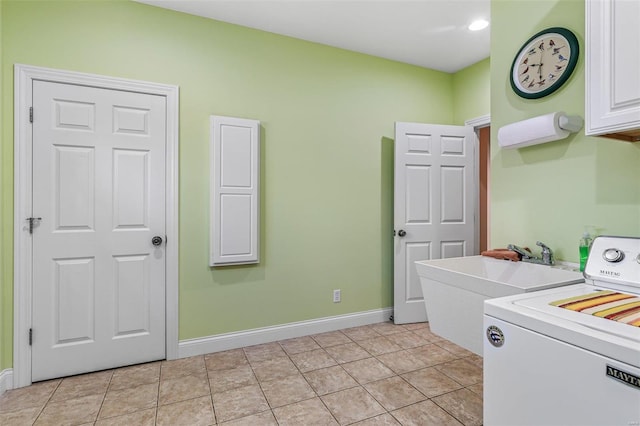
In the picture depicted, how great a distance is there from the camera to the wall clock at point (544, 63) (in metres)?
1.64

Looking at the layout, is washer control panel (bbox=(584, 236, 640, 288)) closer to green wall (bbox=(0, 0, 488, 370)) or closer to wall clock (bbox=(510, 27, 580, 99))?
wall clock (bbox=(510, 27, 580, 99))

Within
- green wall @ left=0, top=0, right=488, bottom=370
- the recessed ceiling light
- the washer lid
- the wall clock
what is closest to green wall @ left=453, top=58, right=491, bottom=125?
green wall @ left=0, top=0, right=488, bottom=370

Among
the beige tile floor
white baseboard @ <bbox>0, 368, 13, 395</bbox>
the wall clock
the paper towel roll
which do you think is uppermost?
the wall clock

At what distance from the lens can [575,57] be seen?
1.61 m

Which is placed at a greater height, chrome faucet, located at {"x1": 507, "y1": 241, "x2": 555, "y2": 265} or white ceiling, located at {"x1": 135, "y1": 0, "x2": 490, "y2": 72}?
white ceiling, located at {"x1": 135, "y1": 0, "x2": 490, "y2": 72}

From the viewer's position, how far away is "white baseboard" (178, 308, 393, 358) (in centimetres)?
260

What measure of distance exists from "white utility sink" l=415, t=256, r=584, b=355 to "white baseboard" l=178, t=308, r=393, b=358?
1596mm

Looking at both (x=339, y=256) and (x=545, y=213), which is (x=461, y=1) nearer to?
(x=545, y=213)

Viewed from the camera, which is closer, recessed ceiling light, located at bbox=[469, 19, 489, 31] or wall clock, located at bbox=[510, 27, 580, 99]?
wall clock, located at bbox=[510, 27, 580, 99]

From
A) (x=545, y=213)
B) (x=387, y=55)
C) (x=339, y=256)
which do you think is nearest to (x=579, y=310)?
(x=545, y=213)

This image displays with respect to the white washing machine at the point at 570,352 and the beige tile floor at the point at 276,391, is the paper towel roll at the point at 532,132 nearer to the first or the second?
the white washing machine at the point at 570,352

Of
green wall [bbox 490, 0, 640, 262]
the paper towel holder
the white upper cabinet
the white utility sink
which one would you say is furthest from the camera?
the paper towel holder

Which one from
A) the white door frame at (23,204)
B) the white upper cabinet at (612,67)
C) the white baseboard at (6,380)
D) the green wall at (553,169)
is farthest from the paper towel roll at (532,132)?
the white baseboard at (6,380)

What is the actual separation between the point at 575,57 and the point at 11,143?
3.23m
